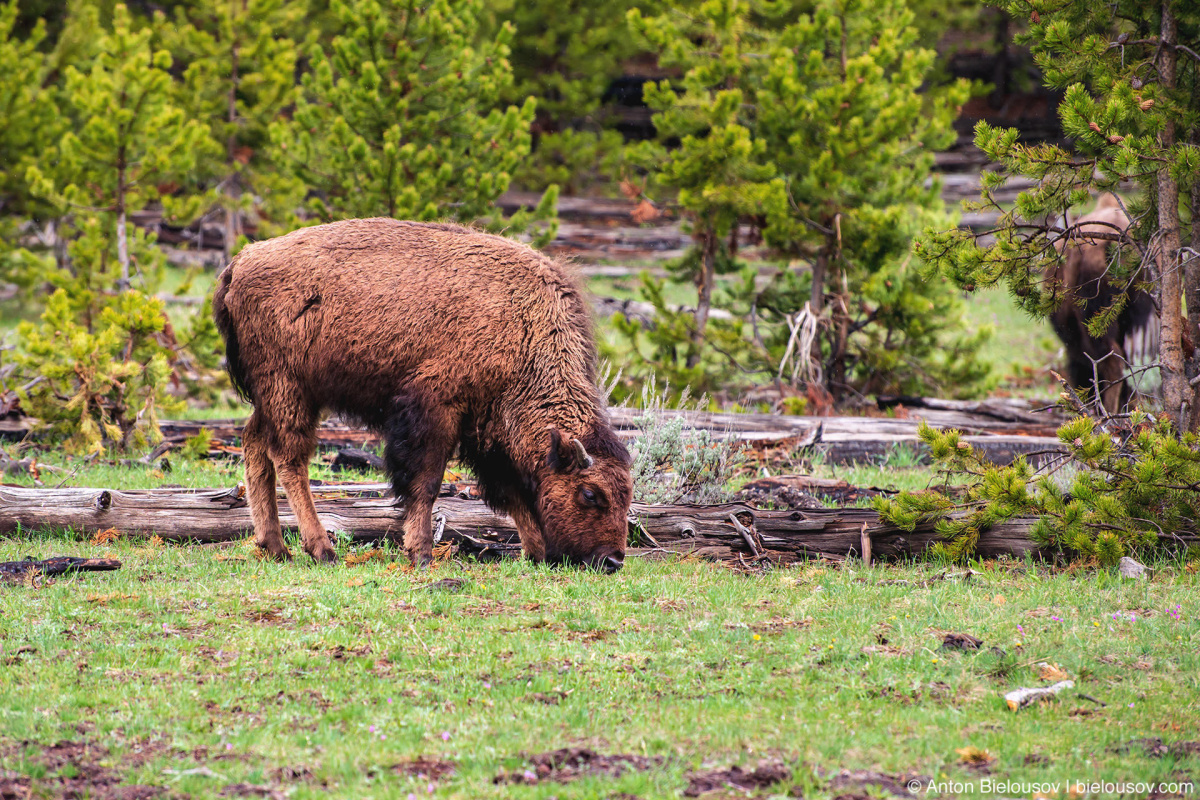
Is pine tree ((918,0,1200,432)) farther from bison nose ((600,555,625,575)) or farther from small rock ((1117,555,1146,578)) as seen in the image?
bison nose ((600,555,625,575))

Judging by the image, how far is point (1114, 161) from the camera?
7723 millimetres

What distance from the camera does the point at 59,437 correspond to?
12.2 meters

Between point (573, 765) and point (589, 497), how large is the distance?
327 centimetres

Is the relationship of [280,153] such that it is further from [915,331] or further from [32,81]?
[915,331]

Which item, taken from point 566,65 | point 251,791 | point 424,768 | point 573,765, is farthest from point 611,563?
point 566,65

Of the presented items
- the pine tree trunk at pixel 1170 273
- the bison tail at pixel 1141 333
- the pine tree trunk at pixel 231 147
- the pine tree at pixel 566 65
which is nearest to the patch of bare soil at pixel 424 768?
the pine tree trunk at pixel 1170 273

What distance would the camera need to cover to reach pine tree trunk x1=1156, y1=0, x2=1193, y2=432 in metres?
8.17

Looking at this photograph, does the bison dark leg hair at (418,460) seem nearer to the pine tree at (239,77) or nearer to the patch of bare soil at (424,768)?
the patch of bare soil at (424,768)

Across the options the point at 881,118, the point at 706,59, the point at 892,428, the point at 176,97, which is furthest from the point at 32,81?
the point at 892,428

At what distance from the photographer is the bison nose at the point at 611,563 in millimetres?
7727

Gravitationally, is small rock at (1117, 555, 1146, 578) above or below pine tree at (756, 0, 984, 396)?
below

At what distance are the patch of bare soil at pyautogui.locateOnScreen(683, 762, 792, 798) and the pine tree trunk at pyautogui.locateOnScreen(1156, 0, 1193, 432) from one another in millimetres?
5210

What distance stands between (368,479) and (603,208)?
911 inches

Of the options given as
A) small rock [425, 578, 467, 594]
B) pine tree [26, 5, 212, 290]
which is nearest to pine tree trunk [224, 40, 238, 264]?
pine tree [26, 5, 212, 290]
